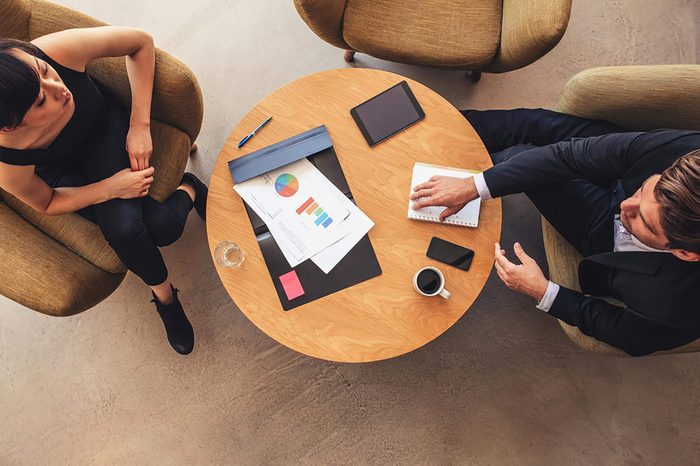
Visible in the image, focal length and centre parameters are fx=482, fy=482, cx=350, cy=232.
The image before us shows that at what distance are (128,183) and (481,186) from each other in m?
1.19

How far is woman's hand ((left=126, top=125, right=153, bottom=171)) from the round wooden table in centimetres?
31

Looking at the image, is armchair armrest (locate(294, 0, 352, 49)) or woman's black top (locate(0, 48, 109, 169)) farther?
armchair armrest (locate(294, 0, 352, 49))

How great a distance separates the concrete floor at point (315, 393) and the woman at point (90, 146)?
428mm

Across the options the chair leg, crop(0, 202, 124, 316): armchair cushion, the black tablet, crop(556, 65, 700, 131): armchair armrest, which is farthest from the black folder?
the chair leg

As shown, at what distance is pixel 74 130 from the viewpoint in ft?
5.26

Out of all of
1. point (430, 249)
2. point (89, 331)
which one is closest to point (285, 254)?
point (430, 249)

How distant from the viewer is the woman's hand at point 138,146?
1710 millimetres

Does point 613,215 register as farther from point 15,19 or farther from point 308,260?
point 15,19

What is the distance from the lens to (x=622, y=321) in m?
1.41

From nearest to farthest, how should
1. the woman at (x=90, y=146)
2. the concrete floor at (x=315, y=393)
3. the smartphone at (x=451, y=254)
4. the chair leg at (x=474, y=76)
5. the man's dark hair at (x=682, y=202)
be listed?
the man's dark hair at (x=682, y=202) → the woman at (x=90, y=146) → the smartphone at (x=451, y=254) → the concrete floor at (x=315, y=393) → the chair leg at (x=474, y=76)

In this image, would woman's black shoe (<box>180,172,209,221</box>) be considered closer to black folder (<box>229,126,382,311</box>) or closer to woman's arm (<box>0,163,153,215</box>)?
woman's arm (<box>0,163,153,215</box>)

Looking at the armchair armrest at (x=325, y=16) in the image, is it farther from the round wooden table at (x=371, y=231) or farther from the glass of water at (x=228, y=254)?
the glass of water at (x=228, y=254)

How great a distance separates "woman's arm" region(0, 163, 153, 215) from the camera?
58.5 inches

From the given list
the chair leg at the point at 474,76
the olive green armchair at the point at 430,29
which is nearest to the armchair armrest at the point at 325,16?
the olive green armchair at the point at 430,29
